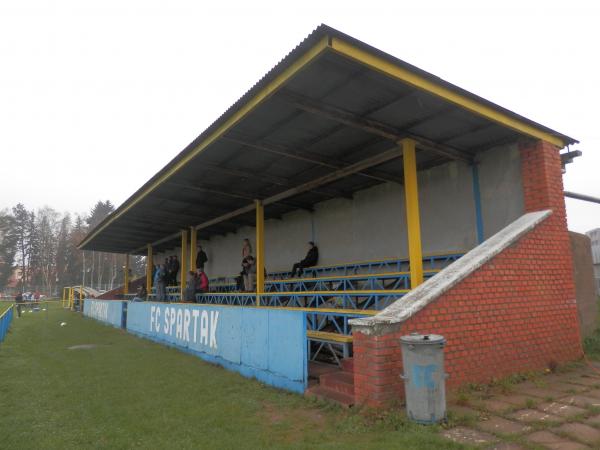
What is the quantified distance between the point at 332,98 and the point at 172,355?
669cm

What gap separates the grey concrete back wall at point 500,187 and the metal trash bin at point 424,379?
427 centimetres

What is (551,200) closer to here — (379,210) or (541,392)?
(541,392)

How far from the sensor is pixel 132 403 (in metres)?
5.57

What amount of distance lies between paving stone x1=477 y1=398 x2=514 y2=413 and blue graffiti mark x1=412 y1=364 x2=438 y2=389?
87 cm

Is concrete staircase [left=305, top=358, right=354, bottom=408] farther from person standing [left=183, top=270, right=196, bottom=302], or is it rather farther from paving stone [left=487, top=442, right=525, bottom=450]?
person standing [left=183, top=270, right=196, bottom=302]

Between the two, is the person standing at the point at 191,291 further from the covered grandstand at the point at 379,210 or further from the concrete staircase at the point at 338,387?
the concrete staircase at the point at 338,387

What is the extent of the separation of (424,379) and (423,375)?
0.12 feet

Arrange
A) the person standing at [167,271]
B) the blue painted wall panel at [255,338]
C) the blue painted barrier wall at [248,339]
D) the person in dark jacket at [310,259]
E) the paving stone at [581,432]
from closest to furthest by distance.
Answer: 1. the paving stone at [581,432]
2. the blue painted barrier wall at [248,339]
3. the blue painted wall panel at [255,338]
4. the person in dark jacket at [310,259]
5. the person standing at [167,271]

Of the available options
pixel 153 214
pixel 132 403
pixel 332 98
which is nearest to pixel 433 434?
pixel 132 403

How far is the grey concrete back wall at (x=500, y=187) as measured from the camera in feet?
24.6

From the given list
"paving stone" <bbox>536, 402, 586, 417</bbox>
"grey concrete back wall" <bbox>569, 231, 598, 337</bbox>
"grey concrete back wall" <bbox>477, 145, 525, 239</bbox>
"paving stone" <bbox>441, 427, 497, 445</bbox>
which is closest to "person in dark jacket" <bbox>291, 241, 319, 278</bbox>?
"grey concrete back wall" <bbox>477, 145, 525, 239</bbox>

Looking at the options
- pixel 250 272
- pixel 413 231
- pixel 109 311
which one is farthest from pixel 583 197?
pixel 109 311

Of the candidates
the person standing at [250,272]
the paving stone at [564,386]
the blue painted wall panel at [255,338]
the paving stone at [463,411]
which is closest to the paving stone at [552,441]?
the paving stone at [463,411]

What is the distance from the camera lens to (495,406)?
4.58 meters
